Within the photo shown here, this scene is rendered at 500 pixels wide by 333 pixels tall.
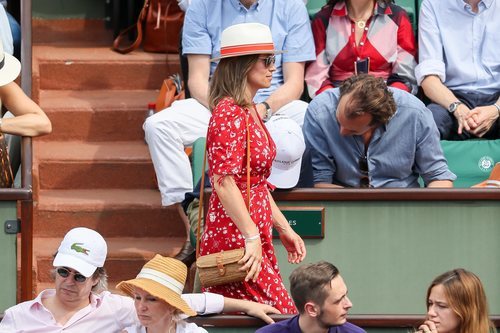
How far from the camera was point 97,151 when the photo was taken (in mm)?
Answer: 9281

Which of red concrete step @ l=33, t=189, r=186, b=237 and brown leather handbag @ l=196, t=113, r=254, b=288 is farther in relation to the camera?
red concrete step @ l=33, t=189, r=186, b=237

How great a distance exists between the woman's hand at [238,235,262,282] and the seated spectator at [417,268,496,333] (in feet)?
2.57

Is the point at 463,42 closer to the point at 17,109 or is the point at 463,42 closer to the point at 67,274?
the point at 17,109

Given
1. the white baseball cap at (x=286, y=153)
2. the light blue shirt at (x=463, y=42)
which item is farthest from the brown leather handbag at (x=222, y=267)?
the light blue shirt at (x=463, y=42)

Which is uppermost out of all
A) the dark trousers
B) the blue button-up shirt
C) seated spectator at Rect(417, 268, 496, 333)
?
the dark trousers

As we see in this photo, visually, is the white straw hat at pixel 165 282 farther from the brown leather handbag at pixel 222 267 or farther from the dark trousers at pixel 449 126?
the dark trousers at pixel 449 126

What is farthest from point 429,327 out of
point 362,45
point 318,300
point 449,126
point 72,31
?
point 72,31

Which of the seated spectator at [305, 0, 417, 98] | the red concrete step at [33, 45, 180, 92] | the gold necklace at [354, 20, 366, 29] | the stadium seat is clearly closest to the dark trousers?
the stadium seat

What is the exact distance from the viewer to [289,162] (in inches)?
276

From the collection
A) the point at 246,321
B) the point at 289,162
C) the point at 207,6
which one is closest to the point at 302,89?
the point at 207,6

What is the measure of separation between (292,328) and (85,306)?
99cm

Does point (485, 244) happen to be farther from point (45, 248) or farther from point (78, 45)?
point (78, 45)

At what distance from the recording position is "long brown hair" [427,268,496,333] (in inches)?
238

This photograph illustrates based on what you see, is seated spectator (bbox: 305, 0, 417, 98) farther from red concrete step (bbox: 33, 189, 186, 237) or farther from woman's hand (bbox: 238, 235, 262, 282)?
woman's hand (bbox: 238, 235, 262, 282)
